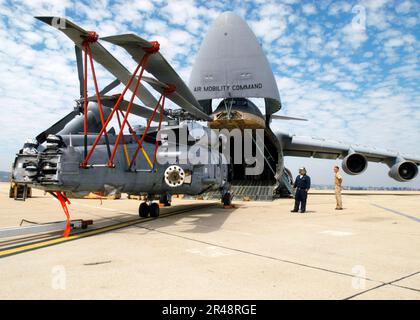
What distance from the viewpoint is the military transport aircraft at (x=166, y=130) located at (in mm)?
6984

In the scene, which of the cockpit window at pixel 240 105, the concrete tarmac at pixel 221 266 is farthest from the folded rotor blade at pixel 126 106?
the cockpit window at pixel 240 105

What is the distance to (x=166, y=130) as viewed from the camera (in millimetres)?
10477

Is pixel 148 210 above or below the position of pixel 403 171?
below

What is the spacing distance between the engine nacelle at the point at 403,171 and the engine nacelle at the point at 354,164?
340cm

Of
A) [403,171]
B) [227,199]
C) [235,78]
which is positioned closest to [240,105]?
[235,78]

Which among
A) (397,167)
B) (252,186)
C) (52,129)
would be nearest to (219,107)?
(252,186)

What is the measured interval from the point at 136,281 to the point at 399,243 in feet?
15.6

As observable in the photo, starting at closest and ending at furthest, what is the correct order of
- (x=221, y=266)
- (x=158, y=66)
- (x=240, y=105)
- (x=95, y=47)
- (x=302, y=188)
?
(x=221, y=266)
(x=95, y=47)
(x=158, y=66)
(x=302, y=188)
(x=240, y=105)

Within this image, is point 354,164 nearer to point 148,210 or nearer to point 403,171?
point 403,171

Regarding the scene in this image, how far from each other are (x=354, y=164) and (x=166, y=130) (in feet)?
47.4

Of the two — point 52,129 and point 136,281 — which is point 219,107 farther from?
point 136,281

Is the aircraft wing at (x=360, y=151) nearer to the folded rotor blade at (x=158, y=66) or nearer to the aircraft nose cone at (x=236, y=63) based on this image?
the aircraft nose cone at (x=236, y=63)
